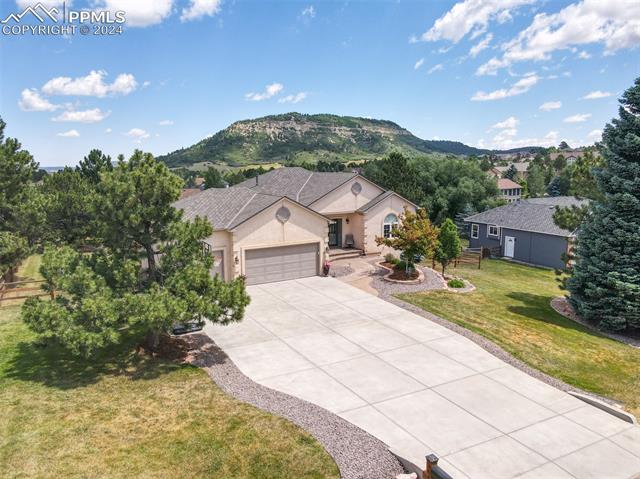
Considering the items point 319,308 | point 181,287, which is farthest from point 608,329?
point 181,287

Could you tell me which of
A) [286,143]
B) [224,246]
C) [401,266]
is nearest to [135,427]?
[224,246]

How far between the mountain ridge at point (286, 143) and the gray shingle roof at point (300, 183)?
9932cm

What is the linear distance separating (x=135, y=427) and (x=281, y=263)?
14144 millimetres

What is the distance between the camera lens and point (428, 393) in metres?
12.6

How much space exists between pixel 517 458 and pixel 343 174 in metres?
24.1

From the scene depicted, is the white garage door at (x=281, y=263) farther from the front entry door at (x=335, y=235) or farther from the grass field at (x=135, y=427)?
the grass field at (x=135, y=427)

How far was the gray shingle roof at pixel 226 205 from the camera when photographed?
23.6 metres

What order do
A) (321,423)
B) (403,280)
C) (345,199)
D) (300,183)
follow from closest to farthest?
(321,423)
(403,280)
(345,199)
(300,183)

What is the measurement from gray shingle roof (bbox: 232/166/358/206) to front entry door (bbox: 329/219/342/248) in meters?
2.52

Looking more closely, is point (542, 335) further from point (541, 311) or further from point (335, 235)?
point (335, 235)

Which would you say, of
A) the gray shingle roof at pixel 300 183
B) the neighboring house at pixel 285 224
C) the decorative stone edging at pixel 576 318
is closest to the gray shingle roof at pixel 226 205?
the neighboring house at pixel 285 224

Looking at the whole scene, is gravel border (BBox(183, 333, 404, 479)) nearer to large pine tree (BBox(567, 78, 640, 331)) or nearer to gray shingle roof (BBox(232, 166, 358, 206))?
large pine tree (BBox(567, 78, 640, 331))

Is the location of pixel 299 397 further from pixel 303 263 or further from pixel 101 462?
pixel 303 263

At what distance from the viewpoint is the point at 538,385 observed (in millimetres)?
13297
